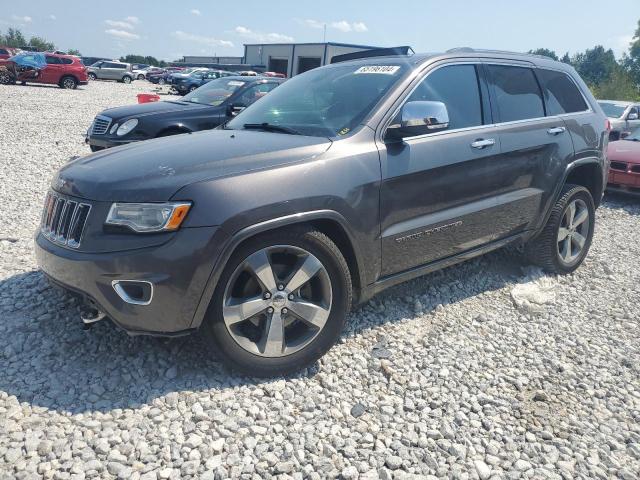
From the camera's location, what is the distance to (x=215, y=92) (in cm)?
859

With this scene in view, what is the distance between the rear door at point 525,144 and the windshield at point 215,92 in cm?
515

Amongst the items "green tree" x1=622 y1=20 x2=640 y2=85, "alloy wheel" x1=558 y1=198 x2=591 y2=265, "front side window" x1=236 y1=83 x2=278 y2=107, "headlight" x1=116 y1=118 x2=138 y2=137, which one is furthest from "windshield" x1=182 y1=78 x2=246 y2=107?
"green tree" x1=622 y1=20 x2=640 y2=85

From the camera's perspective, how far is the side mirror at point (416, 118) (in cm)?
312

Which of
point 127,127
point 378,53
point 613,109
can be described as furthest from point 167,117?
point 613,109

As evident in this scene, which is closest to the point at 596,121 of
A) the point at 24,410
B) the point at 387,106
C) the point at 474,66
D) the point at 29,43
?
the point at 474,66

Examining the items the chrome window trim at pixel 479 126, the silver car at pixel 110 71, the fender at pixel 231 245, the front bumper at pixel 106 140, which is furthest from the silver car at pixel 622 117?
the silver car at pixel 110 71

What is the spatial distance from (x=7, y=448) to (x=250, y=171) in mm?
1682

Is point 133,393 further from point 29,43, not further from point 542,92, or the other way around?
point 29,43

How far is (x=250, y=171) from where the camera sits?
2689 mm

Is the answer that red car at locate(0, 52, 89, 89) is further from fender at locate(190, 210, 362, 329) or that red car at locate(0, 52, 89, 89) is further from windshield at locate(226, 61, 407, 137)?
fender at locate(190, 210, 362, 329)

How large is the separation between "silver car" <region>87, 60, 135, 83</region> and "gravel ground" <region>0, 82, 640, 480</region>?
43162mm

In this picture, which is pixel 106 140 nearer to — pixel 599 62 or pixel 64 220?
pixel 64 220

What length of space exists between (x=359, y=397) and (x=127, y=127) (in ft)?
19.6

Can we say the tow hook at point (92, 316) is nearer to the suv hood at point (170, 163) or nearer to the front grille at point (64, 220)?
the front grille at point (64, 220)
